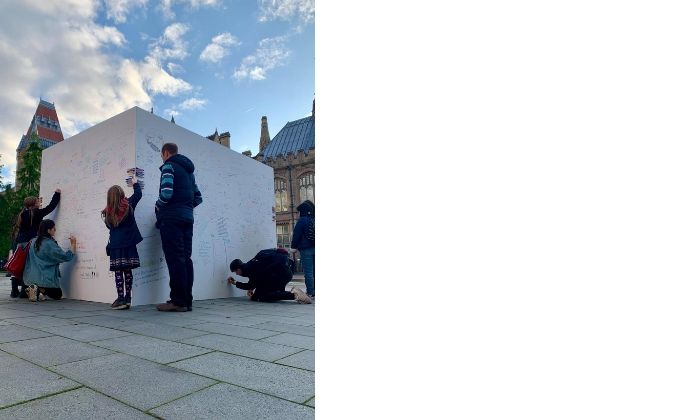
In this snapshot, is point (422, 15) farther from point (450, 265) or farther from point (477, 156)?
point (450, 265)

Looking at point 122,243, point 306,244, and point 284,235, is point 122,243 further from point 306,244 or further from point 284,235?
point 284,235

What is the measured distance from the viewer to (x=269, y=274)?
5.33 meters

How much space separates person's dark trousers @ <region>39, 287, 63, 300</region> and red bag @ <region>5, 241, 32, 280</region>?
0.41 m

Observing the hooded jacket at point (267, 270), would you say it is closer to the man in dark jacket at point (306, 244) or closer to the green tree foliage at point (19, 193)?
the man in dark jacket at point (306, 244)

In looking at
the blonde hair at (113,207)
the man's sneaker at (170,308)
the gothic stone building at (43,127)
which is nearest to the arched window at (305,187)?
the blonde hair at (113,207)

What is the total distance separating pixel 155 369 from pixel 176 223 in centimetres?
255

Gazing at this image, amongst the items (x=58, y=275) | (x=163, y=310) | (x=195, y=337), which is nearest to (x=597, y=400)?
(x=195, y=337)

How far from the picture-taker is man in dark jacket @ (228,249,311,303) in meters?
5.30

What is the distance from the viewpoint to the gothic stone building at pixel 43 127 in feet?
136

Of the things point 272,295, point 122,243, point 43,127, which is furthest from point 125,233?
point 43,127

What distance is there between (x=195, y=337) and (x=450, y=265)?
8.38ft

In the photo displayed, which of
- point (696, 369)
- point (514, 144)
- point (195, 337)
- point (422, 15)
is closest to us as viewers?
point (696, 369)

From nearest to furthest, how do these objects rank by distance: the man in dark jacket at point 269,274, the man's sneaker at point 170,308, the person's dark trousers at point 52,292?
the man's sneaker at point 170,308
the person's dark trousers at point 52,292
the man in dark jacket at point 269,274

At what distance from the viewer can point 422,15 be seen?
2.16ft
